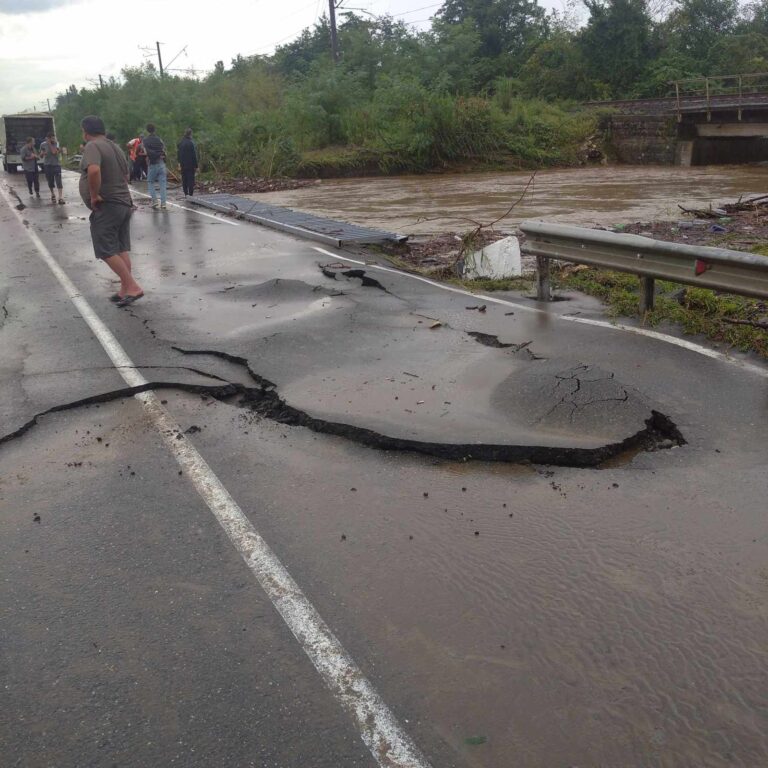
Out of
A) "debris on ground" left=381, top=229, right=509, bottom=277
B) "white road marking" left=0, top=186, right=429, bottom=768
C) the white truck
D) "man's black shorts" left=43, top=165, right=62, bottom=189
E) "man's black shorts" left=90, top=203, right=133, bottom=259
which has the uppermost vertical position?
the white truck

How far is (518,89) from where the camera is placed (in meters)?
48.8

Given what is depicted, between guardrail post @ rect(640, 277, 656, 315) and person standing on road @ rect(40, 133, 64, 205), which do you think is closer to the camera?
guardrail post @ rect(640, 277, 656, 315)

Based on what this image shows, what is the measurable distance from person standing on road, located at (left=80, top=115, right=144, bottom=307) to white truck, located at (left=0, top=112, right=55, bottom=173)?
130 feet

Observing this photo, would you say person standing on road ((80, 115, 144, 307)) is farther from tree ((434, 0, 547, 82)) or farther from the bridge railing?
tree ((434, 0, 547, 82))

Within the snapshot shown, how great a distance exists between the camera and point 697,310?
7.73 meters

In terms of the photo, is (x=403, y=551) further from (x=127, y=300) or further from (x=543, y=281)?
(x=127, y=300)

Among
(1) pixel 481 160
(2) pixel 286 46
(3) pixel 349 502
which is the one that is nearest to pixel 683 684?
(3) pixel 349 502

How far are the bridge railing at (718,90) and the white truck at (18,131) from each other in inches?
1342

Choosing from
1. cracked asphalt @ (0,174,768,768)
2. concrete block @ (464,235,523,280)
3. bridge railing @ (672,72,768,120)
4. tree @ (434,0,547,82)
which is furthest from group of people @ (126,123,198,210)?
tree @ (434,0,547,82)

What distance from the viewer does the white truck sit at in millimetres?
44219

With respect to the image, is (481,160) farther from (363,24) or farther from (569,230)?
(569,230)

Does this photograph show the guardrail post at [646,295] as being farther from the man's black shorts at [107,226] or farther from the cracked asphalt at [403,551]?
the man's black shorts at [107,226]

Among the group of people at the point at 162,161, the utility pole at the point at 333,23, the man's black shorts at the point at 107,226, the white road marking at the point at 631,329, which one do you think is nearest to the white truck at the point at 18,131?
the utility pole at the point at 333,23

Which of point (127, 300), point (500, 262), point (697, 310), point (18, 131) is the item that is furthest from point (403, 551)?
point (18, 131)
